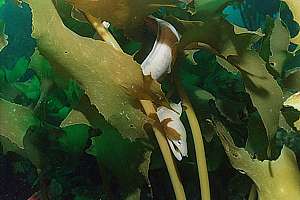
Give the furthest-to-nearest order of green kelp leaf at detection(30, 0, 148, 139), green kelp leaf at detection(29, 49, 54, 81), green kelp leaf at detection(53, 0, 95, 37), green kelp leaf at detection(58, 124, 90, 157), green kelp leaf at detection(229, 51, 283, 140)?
green kelp leaf at detection(58, 124, 90, 157)
green kelp leaf at detection(29, 49, 54, 81)
green kelp leaf at detection(53, 0, 95, 37)
green kelp leaf at detection(229, 51, 283, 140)
green kelp leaf at detection(30, 0, 148, 139)

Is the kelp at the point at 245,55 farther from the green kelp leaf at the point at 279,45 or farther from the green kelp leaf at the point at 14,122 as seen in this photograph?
the green kelp leaf at the point at 14,122

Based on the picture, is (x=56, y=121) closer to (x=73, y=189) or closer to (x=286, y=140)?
(x=73, y=189)

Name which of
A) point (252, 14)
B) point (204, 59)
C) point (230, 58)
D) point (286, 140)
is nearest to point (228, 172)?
point (286, 140)

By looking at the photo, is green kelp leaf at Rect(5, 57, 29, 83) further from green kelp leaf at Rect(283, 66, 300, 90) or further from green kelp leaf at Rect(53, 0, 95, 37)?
green kelp leaf at Rect(283, 66, 300, 90)

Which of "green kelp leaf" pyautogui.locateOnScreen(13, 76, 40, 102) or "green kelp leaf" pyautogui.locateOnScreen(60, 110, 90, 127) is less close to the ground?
"green kelp leaf" pyautogui.locateOnScreen(60, 110, 90, 127)

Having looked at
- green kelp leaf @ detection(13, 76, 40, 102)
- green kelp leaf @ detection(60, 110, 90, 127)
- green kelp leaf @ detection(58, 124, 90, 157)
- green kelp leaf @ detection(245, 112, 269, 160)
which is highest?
green kelp leaf @ detection(60, 110, 90, 127)

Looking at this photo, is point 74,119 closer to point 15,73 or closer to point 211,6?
point 211,6

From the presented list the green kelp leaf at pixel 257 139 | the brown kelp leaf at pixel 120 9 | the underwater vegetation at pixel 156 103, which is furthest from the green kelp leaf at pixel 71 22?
the green kelp leaf at pixel 257 139

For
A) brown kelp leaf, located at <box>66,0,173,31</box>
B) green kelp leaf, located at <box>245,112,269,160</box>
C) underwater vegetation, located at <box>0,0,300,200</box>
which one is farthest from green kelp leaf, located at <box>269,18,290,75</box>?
brown kelp leaf, located at <box>66,0,173,31</box>
